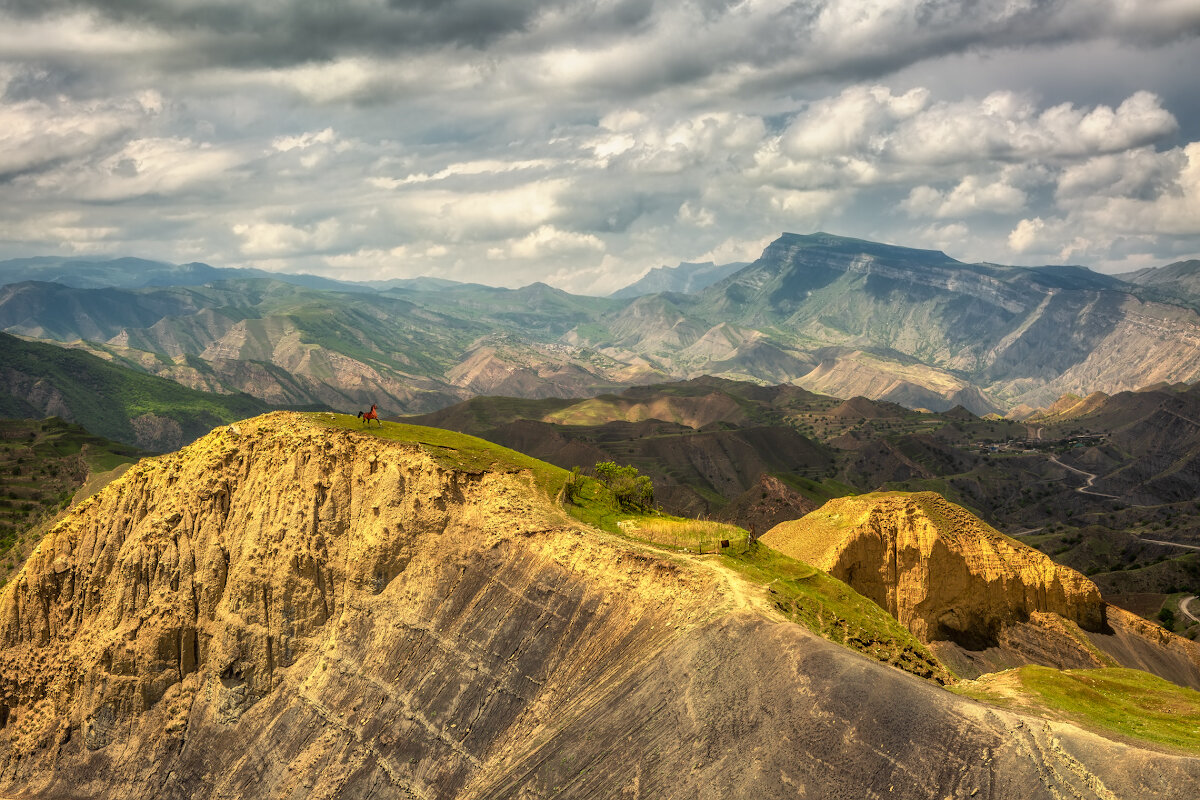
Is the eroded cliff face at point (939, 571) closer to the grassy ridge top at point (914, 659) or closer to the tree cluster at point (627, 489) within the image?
the grassy ridge top at point (914, 659)

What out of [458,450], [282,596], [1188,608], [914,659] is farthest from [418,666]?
[1188,608]

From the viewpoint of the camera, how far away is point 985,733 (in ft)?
139

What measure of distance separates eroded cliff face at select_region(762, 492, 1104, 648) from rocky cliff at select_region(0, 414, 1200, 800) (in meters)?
33.6

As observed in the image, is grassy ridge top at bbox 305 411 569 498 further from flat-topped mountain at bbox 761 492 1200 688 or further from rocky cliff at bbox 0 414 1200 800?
flat-topped mountain at bbox 761 492 1200 688

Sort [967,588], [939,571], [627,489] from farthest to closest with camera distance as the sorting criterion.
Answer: [967,588] < [939,571] < [627,489]

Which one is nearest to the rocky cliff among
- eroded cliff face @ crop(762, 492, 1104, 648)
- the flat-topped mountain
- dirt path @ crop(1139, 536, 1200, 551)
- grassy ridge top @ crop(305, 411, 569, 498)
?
grassy ridge top @ crop(305, 411, 569, 498)

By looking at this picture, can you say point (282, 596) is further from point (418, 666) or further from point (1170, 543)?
point (1170, 543)

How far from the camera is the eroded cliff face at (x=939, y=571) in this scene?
85.2 meters

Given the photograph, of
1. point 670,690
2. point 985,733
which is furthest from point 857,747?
point 670,690

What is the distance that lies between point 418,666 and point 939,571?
182 feet

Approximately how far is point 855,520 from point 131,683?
237ft

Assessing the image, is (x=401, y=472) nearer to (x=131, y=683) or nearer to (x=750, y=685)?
(x=131, y=683)

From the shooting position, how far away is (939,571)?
8538 centimetres

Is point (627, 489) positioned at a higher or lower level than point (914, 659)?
higher
